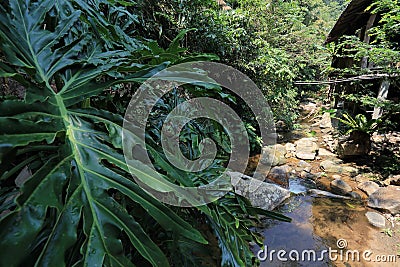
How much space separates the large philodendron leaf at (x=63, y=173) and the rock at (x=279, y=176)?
3077mm

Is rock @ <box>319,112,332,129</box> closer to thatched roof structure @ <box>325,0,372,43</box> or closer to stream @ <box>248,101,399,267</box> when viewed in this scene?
thatched roof structure @ <box>325,0,372,43</box>

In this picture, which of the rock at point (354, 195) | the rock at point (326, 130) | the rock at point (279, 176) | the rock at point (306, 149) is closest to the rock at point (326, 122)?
the rock at point (326, 130)

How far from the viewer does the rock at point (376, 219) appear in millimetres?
2574

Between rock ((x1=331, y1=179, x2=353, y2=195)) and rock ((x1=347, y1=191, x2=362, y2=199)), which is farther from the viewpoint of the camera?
rock ((x1=331, y1=179, x2=353, y2=195))

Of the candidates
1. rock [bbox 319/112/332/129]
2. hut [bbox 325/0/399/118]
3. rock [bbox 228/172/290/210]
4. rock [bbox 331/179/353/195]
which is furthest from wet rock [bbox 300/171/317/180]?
rock [bbox 319/112/332/129]

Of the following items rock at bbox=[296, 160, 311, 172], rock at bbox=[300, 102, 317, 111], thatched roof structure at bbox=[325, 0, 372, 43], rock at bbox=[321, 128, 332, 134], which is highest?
thatched roof structure at bbox=[325, 0, 372, 43]

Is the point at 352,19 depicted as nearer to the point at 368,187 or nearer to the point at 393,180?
the point at 393,180

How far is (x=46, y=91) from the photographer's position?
64 centimetres

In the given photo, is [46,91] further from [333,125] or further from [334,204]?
[333,125]

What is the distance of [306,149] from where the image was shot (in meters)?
4.72

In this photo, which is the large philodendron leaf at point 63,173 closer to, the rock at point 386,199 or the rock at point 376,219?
the rock at point 376,219

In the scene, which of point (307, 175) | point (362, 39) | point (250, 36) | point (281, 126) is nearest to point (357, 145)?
point (307, 175)

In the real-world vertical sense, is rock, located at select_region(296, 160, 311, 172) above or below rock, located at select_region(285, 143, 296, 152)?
below

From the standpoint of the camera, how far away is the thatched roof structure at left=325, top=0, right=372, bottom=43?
407 centimetres
